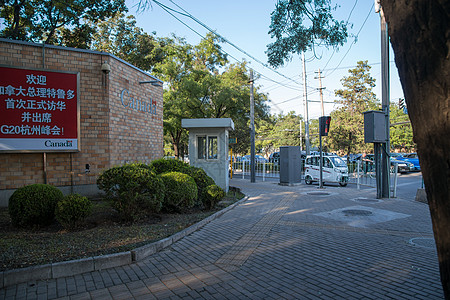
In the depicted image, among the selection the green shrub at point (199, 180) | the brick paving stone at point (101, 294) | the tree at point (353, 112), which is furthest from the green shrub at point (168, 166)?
the tree at point (353, 112)

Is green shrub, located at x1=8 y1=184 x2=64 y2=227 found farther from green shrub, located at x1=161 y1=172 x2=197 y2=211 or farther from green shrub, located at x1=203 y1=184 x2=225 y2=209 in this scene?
green shrub, located at x1=203 y1=184 x2=225 y2=209

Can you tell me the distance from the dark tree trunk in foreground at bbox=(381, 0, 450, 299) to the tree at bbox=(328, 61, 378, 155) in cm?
2892

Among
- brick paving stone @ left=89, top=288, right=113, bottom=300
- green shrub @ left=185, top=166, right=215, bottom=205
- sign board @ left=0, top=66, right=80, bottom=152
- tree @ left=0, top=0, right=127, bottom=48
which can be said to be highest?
tree @ left=0, top=0, right=127, bottom=48

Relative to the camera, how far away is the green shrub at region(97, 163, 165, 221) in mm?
6469

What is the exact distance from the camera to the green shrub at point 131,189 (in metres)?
6.47

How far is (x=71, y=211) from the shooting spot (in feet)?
19.5

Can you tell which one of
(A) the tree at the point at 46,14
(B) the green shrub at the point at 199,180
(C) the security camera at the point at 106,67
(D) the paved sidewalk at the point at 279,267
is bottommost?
(D) the paved sidewalk at the point at 279,267

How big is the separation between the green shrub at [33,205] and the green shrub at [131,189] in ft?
3.27

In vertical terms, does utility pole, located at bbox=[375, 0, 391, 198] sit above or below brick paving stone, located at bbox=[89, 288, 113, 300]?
above

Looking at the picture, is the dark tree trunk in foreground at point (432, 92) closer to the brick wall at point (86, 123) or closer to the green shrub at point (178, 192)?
the green shrub at point (178, 192)

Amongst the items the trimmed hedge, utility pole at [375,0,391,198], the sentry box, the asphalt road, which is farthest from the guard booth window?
the asphalt road

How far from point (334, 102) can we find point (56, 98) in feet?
105

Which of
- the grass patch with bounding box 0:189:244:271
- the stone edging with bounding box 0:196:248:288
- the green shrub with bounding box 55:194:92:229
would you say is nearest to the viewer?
the stone edging with bounding box 0:196:248:288

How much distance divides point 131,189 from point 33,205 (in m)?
1.89
